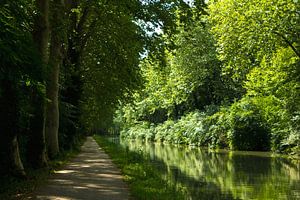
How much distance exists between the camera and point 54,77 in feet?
65.2

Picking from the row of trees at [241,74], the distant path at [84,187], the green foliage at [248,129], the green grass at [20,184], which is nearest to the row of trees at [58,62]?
the green grass at [20,184]

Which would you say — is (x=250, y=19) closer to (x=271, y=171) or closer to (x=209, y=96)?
(x=271, y=171)

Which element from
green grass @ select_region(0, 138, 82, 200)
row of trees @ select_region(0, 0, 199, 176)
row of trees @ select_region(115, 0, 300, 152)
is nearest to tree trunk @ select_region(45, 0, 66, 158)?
→ row of trees @ select_region(0, 0, 199, 176)

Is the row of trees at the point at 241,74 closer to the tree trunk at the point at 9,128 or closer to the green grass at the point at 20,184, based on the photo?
the tree trunk at the point at 9,128

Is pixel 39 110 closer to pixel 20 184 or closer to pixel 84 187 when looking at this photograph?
pixel 20 184

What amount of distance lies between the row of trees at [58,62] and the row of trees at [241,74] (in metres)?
1.89

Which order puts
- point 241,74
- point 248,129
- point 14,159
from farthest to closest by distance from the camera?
1. point 241,74
2. point 248,129
3. point 14,159

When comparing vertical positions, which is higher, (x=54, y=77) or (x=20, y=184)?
(x=54, y=77)

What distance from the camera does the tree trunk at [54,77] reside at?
58.1 feet

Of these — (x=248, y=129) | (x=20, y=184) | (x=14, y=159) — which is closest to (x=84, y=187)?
(x=20, y=184)

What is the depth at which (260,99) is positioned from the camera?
37.3 meters

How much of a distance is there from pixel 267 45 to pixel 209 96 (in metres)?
26.2

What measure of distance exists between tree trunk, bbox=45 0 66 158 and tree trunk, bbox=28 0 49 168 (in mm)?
2127

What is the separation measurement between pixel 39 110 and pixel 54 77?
14.7ft
